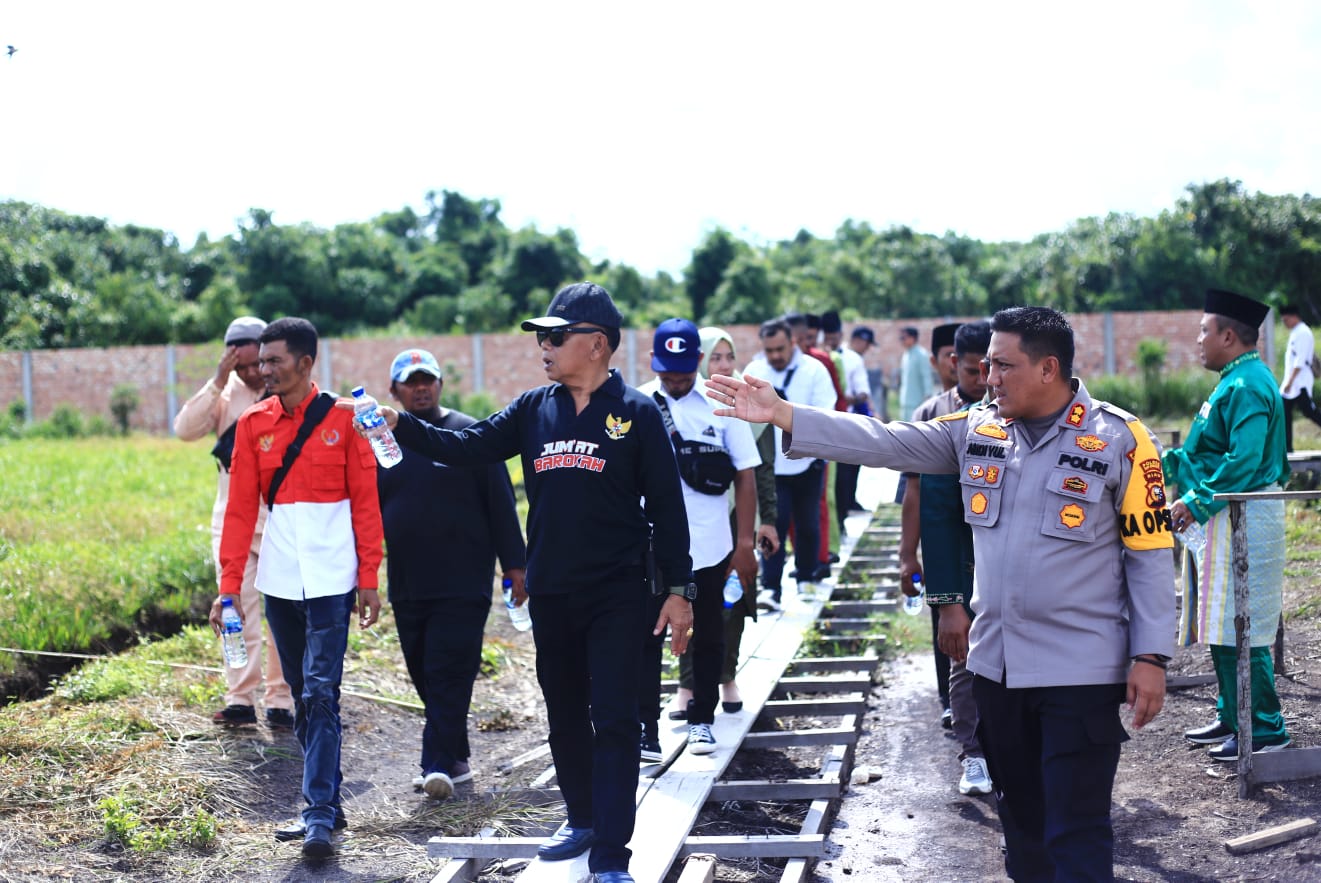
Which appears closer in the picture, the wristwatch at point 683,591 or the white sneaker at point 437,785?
the wristwatch at point 683,591

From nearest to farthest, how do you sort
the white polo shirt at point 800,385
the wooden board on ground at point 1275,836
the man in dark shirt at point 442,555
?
the wooden board on ground at point 1275,836 → the man in dark shirt at point 442,555 → the white polo shirt at point 800,385

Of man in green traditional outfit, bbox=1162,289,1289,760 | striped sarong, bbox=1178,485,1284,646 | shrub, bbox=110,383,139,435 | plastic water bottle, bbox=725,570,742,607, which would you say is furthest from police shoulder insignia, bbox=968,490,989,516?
shrub, bbox=110,383,139,435

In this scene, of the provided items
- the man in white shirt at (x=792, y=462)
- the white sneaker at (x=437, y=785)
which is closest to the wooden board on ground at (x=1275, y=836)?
the white sneaker at (x=437, y=785)

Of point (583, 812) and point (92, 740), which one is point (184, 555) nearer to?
point (92, 740)

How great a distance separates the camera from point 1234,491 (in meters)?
5.49

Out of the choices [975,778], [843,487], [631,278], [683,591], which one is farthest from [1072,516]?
[631,278]

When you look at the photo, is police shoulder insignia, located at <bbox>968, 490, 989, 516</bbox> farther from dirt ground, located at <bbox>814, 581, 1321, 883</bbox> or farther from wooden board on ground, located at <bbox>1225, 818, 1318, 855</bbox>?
wooden board on ground, located at <bbox>1225, 818, 1318, 855</bbox>

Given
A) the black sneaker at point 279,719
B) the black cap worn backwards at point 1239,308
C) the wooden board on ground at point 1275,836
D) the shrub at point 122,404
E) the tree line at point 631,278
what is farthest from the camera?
the tree line at point 631,278

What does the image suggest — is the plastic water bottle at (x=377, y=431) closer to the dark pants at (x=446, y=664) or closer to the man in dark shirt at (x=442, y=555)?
the man in dark shirt at (x=442, y=555)

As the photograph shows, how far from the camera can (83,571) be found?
9188 mm

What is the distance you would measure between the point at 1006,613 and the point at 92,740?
4662mm

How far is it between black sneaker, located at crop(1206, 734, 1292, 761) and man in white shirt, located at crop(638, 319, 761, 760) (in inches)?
91.7

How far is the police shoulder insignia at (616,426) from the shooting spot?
438 cm

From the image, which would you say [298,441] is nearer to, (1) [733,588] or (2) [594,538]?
(2) [594,538]
